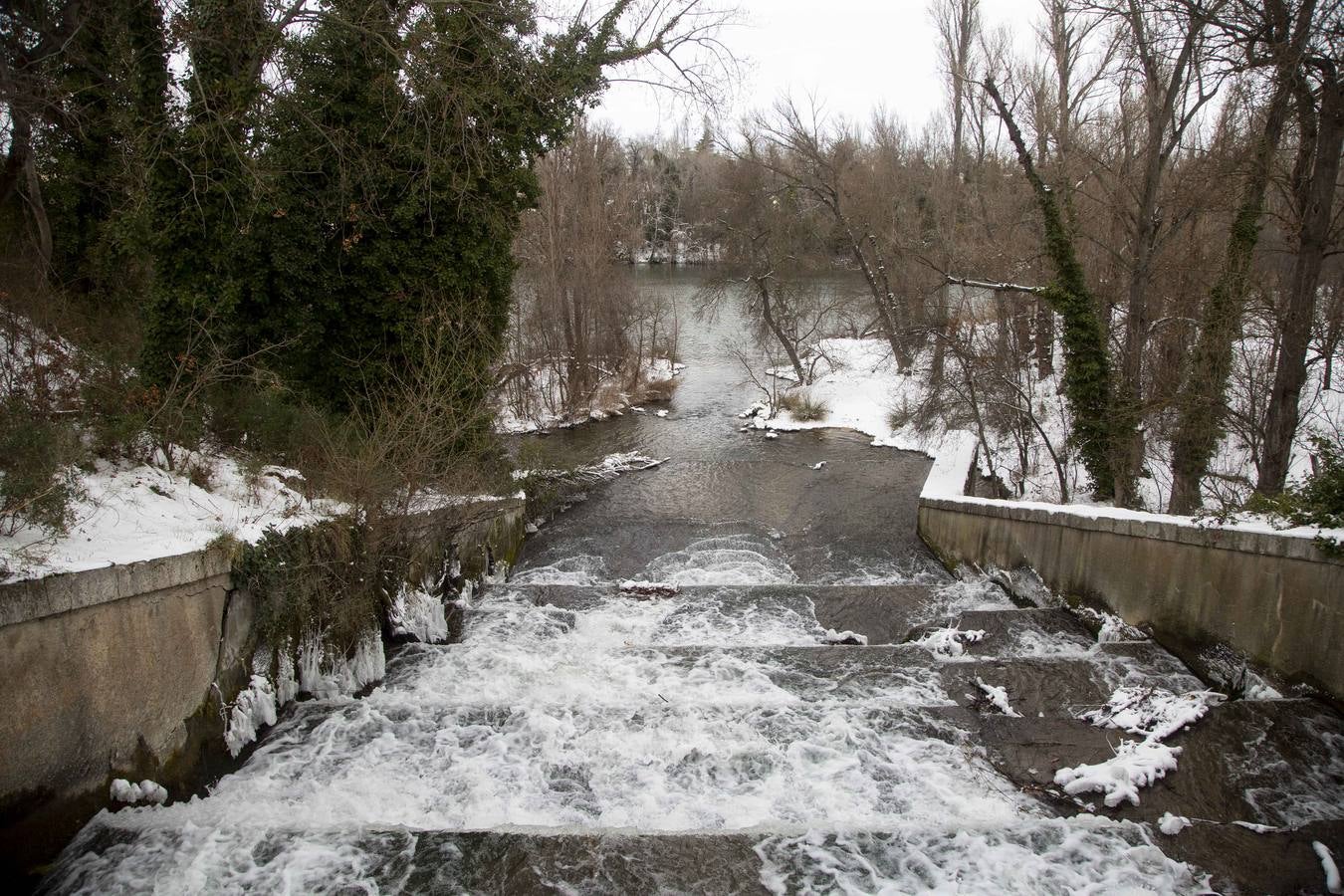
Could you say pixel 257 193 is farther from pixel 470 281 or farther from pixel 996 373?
pixel 996 373

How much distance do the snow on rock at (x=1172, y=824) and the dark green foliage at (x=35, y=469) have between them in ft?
20.9

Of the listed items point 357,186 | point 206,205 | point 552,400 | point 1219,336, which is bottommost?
point 552,400

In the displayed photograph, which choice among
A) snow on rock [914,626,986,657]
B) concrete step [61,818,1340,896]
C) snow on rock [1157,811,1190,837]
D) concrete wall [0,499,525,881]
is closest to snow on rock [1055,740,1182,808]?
snow on rock [1157,811,1190,837]

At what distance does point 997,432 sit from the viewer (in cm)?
1661

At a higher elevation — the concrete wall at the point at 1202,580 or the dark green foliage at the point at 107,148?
the dark green foliage at the point at 107,148

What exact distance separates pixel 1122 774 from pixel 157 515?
255 inches

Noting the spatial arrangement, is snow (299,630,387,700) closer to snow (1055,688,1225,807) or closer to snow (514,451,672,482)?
snow (1055,688,1225,807)

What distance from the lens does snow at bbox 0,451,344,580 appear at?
474cm

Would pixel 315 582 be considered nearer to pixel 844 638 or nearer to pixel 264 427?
pixel 264 427

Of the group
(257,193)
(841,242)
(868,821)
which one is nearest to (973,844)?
(868,821)

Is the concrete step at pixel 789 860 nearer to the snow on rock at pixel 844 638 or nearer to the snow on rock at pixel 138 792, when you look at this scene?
→ the snow on rock at pixel 138 792

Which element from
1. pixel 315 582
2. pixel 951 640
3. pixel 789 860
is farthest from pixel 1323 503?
pixel 315 582

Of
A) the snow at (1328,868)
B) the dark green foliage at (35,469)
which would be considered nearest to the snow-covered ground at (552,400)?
the dark green foliage at (35,469)

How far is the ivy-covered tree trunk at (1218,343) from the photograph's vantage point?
9562 millimetres
